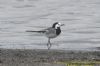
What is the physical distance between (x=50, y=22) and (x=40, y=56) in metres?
9.90

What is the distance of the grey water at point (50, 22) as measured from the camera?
17766mm

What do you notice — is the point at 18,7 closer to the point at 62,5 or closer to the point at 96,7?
the point at 62,5

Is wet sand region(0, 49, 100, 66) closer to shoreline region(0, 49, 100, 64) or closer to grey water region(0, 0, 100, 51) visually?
shoreline region(0, 49, 100, 64)

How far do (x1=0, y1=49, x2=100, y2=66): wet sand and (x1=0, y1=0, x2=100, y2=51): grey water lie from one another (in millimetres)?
1948

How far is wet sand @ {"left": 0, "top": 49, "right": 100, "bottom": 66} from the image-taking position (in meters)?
12.1

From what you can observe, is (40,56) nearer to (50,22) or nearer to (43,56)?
(43,56)

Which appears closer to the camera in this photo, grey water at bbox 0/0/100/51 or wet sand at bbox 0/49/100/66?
wet sand at bbox 0/49/100/66

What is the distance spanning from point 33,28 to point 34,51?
6.89 metres

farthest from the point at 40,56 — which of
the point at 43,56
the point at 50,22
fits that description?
the point at 50,22

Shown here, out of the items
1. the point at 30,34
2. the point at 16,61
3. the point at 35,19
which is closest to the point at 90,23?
the point at 35,19

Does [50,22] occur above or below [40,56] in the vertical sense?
below

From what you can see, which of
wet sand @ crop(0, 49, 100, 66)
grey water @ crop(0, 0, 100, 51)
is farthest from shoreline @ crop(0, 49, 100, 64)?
grey water @ crop(0, 0, 100, 51)

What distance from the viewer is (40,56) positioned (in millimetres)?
13742

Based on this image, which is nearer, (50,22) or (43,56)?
(43,56)
